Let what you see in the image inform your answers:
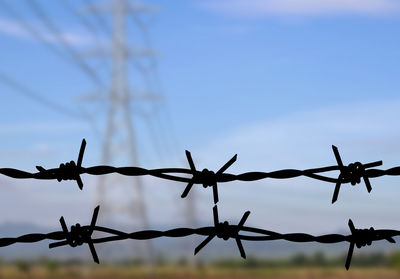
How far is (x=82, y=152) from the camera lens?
2.92 metres

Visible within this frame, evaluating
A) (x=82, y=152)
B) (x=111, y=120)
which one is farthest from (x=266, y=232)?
(x=111, y=120)

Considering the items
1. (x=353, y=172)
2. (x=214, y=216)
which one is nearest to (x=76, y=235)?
(x=214, y=216)

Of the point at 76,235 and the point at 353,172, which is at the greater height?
the point at 353,172

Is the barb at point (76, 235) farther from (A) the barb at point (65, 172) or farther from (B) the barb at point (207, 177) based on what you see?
(B) the barb at point (207, 177)

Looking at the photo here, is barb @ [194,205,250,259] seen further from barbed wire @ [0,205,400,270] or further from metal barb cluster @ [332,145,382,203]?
metal barb cluster @ [332,145,382,203]

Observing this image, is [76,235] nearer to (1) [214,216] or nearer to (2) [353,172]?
(1) [214,216]

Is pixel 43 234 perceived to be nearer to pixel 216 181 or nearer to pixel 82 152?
pixel 82 152

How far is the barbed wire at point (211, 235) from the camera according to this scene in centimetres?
292

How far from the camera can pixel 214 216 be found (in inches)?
115

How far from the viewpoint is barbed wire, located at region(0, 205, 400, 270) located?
2916 millimetres

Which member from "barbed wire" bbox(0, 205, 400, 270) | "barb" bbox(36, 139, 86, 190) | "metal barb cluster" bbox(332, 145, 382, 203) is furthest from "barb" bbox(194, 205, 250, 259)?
"barb" bbox(36, 139, 86, 190)

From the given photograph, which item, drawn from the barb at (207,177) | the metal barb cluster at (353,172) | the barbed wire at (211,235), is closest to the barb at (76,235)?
the barbed wire at (211,235)

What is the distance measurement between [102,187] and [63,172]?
2870cm

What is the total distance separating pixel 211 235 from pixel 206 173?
10.8 inches
